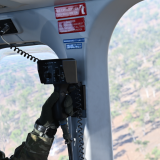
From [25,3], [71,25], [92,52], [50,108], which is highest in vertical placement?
[25,3]

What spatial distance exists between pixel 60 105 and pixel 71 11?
0.54m

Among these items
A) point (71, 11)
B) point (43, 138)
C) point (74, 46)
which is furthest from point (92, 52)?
point (43, 138)

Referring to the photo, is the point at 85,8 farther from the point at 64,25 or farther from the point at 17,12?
the point at 17,12

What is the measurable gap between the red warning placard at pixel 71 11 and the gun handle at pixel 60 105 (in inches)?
16.1

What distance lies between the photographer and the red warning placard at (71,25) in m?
1.19

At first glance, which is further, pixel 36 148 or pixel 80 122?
pixel 80 122

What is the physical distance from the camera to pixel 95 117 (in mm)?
1276

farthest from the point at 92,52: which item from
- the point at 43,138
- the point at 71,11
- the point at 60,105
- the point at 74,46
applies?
the point at 43,138

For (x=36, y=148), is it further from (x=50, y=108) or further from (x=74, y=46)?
(x=74, y=46)

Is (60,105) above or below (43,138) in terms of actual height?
above

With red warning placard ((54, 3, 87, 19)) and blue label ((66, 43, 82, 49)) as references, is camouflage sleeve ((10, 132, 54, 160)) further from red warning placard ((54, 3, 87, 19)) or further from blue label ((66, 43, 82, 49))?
red warning placard ((54, 3, 87, 19))

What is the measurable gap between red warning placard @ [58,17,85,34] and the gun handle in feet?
1.07

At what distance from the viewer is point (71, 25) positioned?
123cm

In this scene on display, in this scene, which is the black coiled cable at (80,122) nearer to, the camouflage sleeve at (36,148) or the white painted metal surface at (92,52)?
the white painted metal surface at (92,52)
